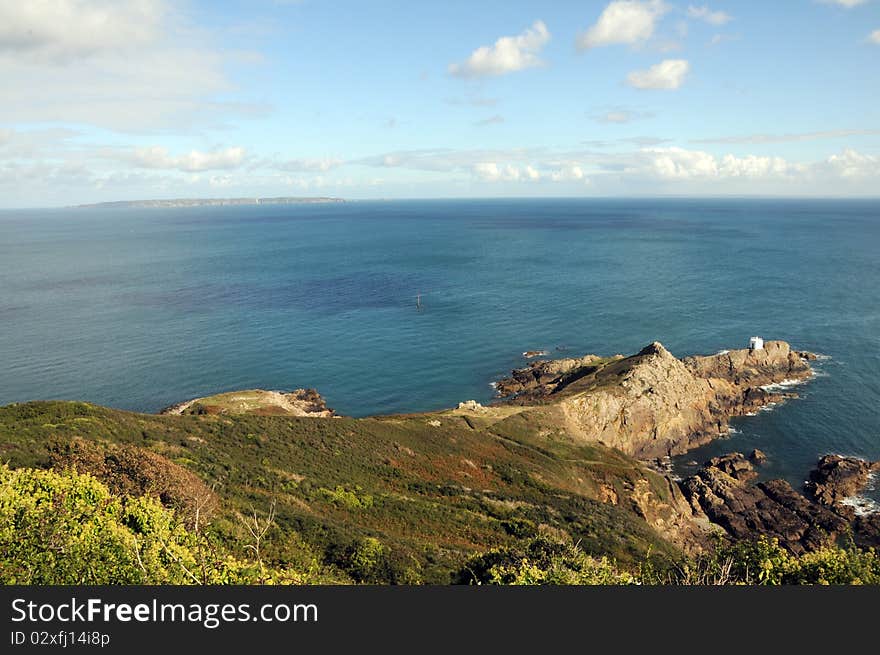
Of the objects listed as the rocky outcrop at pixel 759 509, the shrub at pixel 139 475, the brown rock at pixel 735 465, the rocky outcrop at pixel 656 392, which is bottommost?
the rocky outcrop at pixel 759 509

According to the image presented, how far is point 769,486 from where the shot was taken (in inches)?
2680

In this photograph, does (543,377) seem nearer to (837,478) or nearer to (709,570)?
(837,478)

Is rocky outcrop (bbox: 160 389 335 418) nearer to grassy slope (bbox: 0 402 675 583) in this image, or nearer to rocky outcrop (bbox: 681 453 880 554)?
grassy slope (bbox: 0 402 675 583)

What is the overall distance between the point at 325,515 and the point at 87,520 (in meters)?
18.1

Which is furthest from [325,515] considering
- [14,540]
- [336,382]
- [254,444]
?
[336,382]

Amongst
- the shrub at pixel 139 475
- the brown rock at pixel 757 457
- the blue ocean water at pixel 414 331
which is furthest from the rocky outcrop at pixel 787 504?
the shrub at pixel 139 475

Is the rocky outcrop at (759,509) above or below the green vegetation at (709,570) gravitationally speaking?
below

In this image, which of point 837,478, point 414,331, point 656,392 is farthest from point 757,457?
point 414,331

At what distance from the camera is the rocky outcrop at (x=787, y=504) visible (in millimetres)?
59459

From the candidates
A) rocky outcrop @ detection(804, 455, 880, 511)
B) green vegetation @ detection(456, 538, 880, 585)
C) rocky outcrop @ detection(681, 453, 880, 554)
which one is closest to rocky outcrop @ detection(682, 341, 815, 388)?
rocky outcrop @ detection(804, 455, 880, 511)

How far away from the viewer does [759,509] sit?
64.8m

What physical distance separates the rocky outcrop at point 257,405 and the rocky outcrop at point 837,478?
67420mm

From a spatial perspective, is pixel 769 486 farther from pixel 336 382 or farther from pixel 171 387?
pixel 171 387

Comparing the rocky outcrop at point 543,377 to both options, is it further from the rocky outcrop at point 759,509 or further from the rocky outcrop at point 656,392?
the rocky outcrop at point 759,509
